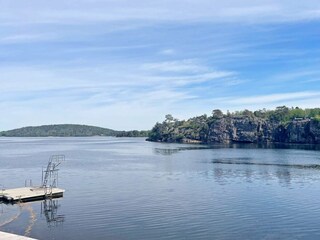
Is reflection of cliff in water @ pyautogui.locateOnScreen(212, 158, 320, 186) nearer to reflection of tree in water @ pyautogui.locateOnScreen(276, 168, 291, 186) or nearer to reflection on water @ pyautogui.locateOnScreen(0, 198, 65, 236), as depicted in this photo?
reflection of tree in water @ pyautogui.locateOnScreen(276, 168, 291, 186)

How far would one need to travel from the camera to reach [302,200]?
219 feet

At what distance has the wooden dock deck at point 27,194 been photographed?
220 feet

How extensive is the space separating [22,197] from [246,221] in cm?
3634

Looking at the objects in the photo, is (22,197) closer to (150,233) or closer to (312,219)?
(150,233)

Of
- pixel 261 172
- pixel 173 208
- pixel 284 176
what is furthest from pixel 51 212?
pixel 261 172

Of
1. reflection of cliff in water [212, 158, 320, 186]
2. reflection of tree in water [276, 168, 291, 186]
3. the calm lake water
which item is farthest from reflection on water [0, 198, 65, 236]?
reflection of tree in water [276, 168, 291, 186]

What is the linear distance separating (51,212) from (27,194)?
1175 centimetres

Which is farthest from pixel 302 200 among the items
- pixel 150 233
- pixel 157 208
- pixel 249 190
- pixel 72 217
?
pixel 72 217

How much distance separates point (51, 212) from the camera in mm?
59469

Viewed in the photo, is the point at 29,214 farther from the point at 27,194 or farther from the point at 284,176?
the point at 284,176

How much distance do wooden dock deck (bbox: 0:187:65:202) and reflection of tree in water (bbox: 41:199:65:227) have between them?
7.10ft

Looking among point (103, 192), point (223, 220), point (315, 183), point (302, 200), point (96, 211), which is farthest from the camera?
point (315, 183)

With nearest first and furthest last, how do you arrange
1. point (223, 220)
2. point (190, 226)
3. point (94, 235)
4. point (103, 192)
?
1. point (94, 235)
2. point (190, 226)
3. point (223, 220)
4. point (103, 192)

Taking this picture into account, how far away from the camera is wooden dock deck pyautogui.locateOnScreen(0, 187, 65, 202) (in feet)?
220
